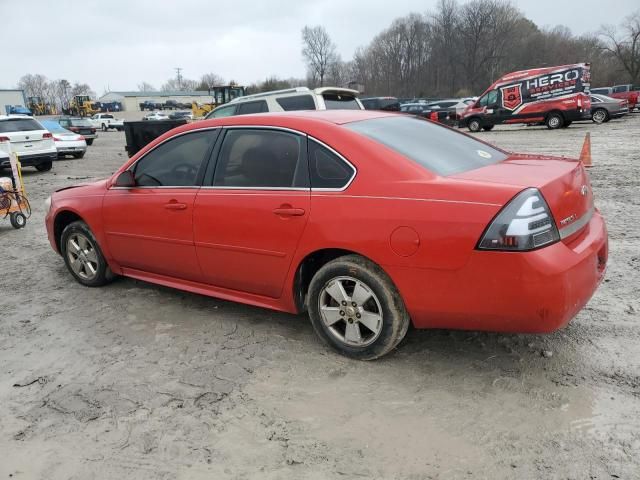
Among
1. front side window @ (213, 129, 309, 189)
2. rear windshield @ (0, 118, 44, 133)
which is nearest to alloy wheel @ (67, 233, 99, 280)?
front side window @ (213, 129, 309, 189)

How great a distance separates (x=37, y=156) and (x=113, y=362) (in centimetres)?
1319

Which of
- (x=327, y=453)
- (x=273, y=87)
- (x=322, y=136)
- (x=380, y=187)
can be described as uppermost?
(x=273, y=87)

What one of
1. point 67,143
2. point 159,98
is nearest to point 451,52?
point 159,98

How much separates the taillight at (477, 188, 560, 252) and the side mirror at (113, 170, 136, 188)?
294cm

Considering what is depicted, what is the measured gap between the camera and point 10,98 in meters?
53.4

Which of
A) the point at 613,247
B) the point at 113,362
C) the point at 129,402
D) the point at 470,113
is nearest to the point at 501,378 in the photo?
the point at 129,402

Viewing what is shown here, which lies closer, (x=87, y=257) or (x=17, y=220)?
(x=87, y=257)

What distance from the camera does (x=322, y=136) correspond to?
3.32 m

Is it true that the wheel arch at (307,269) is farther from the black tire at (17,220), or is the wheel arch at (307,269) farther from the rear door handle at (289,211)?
the black tire at (17,220)

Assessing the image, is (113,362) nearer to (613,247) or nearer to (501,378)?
(501,378)

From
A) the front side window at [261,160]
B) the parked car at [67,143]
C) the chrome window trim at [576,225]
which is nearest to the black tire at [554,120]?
the parked car at [67,143]

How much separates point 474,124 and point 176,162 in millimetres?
23058

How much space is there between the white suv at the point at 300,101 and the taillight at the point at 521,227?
7.75m

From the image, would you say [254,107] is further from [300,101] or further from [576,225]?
[576,225]
